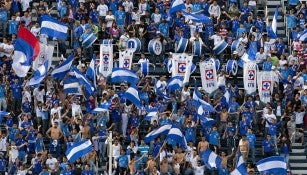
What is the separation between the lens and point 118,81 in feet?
228

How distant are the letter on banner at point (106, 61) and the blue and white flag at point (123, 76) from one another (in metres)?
1.18

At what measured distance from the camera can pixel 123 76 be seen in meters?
68.7

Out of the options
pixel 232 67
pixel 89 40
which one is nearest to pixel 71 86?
pixel 89 40

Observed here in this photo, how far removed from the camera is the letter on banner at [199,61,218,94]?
69875mm

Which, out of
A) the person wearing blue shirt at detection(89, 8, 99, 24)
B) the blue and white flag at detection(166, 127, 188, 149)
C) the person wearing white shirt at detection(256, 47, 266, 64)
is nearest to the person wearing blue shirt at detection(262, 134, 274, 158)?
the blue and white flag at detection(166, 127, 188, 149)

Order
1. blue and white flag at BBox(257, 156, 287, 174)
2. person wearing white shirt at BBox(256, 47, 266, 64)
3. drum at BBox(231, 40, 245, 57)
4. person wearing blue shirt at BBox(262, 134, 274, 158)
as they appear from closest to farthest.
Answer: blue and white flag at BBox(257, 156, 287, 174) < person wearing blue shirt at BBox(262, 134, 274, 158) < person wearing white shirt at BBox(256, 47, 266, 64) < drum at BBox(231, 40, 245, 57)

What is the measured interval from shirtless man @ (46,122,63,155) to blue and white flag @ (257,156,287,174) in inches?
305

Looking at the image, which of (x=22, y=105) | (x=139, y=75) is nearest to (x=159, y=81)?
(x=139, y=75)

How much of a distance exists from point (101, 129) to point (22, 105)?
11.7 feet

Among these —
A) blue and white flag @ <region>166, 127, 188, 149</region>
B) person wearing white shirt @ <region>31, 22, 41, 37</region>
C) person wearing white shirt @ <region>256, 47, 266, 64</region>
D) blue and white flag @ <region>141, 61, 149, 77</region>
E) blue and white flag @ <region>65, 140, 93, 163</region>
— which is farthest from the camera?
person wearing white shirt @ <region>256, 47, 266, 64</region>

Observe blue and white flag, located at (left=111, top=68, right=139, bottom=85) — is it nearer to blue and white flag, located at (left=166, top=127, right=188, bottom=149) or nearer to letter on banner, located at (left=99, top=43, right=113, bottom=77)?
letter on banner, located at (left=99, top=43, right=113, bottom=77)

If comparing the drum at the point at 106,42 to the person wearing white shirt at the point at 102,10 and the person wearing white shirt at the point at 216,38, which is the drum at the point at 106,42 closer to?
the person wearing white shirt at the point at 102,10

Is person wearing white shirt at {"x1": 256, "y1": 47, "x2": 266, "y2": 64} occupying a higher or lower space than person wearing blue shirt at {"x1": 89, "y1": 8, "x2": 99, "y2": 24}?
lower

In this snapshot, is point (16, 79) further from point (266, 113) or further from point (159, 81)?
point (266, 113)
